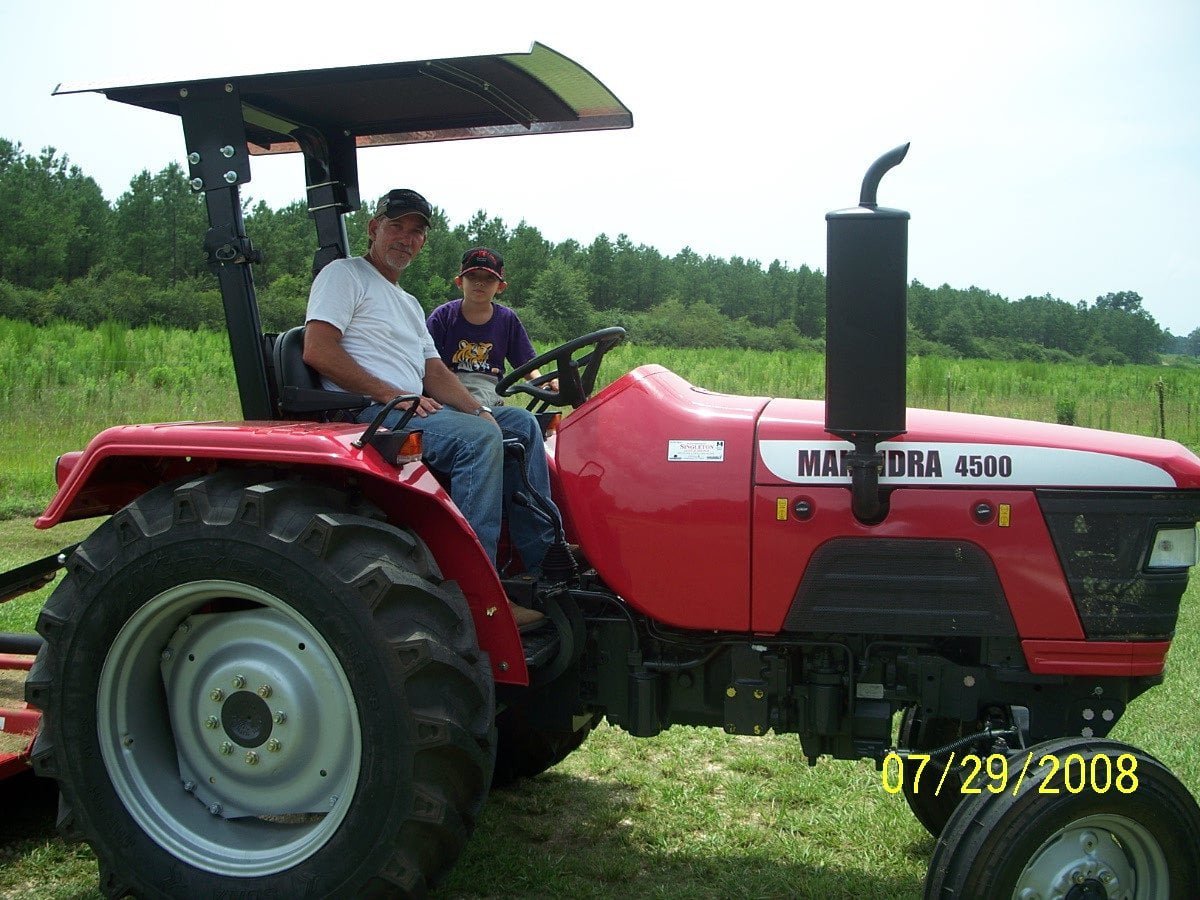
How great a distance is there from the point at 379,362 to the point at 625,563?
1042 mm

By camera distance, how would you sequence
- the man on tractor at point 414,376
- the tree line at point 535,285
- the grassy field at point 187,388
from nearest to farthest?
the man on tractor at point 414,376 < the grassy field at point 187,388 < the tree line at point 535,285

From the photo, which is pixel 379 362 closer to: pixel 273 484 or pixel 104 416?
pixel 273 484

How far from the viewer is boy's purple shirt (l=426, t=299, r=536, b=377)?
4883 millimetres

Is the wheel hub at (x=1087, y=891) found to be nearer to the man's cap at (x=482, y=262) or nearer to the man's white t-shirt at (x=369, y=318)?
the man's white t-shirt at (x=369, y=318)

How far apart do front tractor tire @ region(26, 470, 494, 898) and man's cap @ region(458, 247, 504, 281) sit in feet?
7.25

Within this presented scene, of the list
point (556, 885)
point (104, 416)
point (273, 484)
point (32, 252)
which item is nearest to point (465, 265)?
point (273, 484)

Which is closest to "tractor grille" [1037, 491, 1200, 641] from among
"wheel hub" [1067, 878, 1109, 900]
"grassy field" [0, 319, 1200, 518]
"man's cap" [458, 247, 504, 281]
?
"wheel hub" [1067, 878, 1109, 900]

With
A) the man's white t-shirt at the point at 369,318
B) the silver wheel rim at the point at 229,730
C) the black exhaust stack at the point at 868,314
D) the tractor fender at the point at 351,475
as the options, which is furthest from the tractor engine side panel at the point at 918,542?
the man's white t-shirt at the point at 369,318

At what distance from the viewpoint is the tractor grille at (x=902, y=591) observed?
2.87m

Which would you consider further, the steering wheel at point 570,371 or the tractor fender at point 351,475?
the steering wheel at point 570,371

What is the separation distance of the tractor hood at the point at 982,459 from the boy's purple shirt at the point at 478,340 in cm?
216

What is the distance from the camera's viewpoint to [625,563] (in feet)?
9.81

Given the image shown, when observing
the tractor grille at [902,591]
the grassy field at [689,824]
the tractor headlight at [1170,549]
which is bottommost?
the grassy field at [689,824]

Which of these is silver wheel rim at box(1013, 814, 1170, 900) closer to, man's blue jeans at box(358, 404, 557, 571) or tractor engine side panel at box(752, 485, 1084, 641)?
tractor engine side panel at box(752, 485, 1084, 641)
